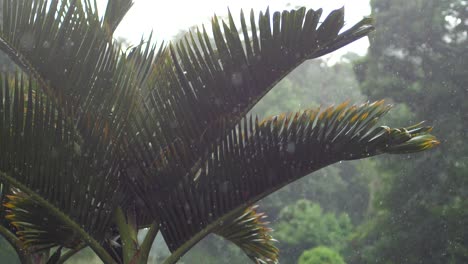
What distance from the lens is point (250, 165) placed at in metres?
3.08

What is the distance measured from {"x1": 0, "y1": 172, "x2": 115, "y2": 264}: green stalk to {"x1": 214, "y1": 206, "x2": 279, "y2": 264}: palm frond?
3.04 ft

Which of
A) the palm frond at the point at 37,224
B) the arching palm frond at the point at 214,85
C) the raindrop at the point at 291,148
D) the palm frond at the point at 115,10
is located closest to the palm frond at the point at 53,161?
the palm frond at the point at 37,224

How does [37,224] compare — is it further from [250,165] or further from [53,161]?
[250,165]

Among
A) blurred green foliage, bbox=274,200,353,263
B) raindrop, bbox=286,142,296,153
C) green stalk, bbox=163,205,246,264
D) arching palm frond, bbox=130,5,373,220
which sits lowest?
blurred green foliage, bbox=274,200,353,263

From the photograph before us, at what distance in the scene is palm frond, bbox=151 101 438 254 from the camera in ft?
10.0

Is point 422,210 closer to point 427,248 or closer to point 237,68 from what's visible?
point 427,248

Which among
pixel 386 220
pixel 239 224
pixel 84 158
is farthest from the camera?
pixel 386 220

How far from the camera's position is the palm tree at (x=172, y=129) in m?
2.96

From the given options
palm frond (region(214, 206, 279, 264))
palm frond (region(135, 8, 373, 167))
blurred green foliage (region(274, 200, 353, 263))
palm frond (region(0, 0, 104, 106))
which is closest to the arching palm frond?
palm frond (region(135, 8, 373, 167))

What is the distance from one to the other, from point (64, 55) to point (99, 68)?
0.18 meters

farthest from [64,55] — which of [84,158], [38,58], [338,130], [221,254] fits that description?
[221,254]

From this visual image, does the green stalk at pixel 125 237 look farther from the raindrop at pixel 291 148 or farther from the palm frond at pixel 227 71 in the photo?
the raindrop at pixel 291 148

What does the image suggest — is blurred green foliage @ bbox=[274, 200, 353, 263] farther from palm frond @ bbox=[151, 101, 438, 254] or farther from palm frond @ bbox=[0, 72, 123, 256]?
palm frond @ bbox=[0, 72, 123, 256]

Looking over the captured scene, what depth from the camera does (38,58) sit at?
3.06 meters
